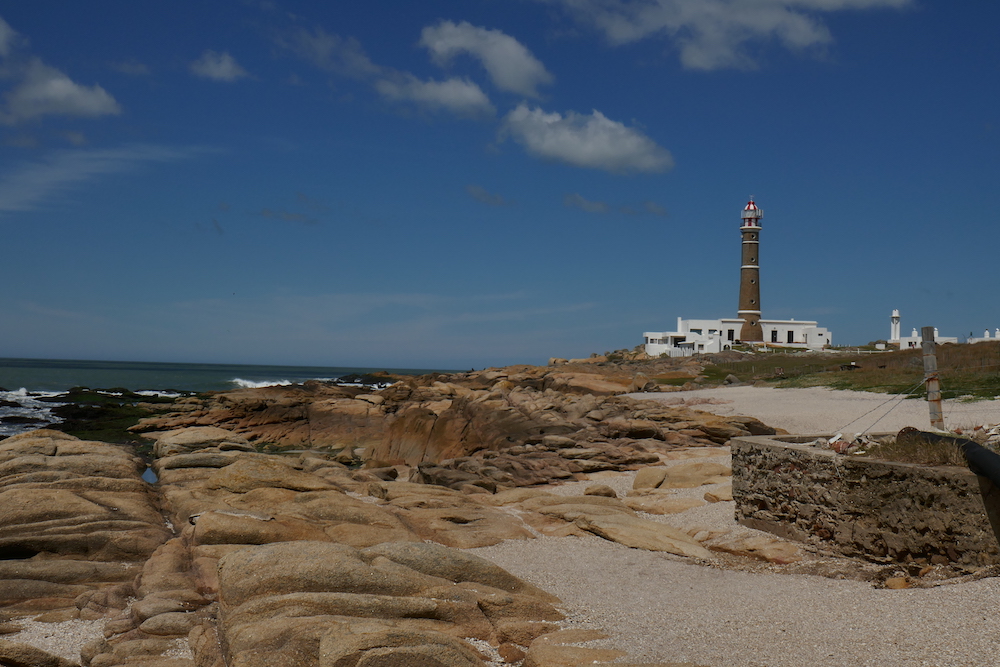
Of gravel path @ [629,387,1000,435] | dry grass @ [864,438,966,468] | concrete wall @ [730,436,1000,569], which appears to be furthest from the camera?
gravel path @ [629,387,1000,435]

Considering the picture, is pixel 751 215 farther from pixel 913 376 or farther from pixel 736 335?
pixel 913 376

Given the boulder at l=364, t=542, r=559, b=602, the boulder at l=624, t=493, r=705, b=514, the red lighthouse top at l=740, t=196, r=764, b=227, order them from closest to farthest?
the boulder at l=364, t=542, r=559, b=602 < the boulder at l=624, t=493, r=705, b=514 < the red lighthouse top at l=740, t=196, r=764, b=227

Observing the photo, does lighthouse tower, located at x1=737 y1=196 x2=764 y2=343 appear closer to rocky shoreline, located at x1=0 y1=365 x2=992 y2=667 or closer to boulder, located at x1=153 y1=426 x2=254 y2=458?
rocky shoreline, located at x1=0 y1=365 x2=992 y2=667

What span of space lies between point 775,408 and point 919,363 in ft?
59.4

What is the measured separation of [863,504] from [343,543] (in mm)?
7204

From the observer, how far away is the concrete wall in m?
8.28

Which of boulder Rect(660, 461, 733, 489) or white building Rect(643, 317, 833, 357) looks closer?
boulder Rect(660, 461, 733, 489)

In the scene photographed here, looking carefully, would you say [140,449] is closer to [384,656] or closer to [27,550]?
[27,550]

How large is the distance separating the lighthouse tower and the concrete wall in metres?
73.7

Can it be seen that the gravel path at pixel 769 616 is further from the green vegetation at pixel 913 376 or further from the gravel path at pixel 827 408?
the green vegetation at pixel 913 376

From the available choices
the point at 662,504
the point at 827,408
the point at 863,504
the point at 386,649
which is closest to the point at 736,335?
the point at 827,408

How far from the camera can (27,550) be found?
36.9ft

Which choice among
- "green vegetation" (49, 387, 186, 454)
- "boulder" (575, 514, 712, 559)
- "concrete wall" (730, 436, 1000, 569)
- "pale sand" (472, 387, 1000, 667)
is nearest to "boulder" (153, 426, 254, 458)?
"green vegetation" (49, 387, 186, 454)

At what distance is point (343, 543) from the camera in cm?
1042
